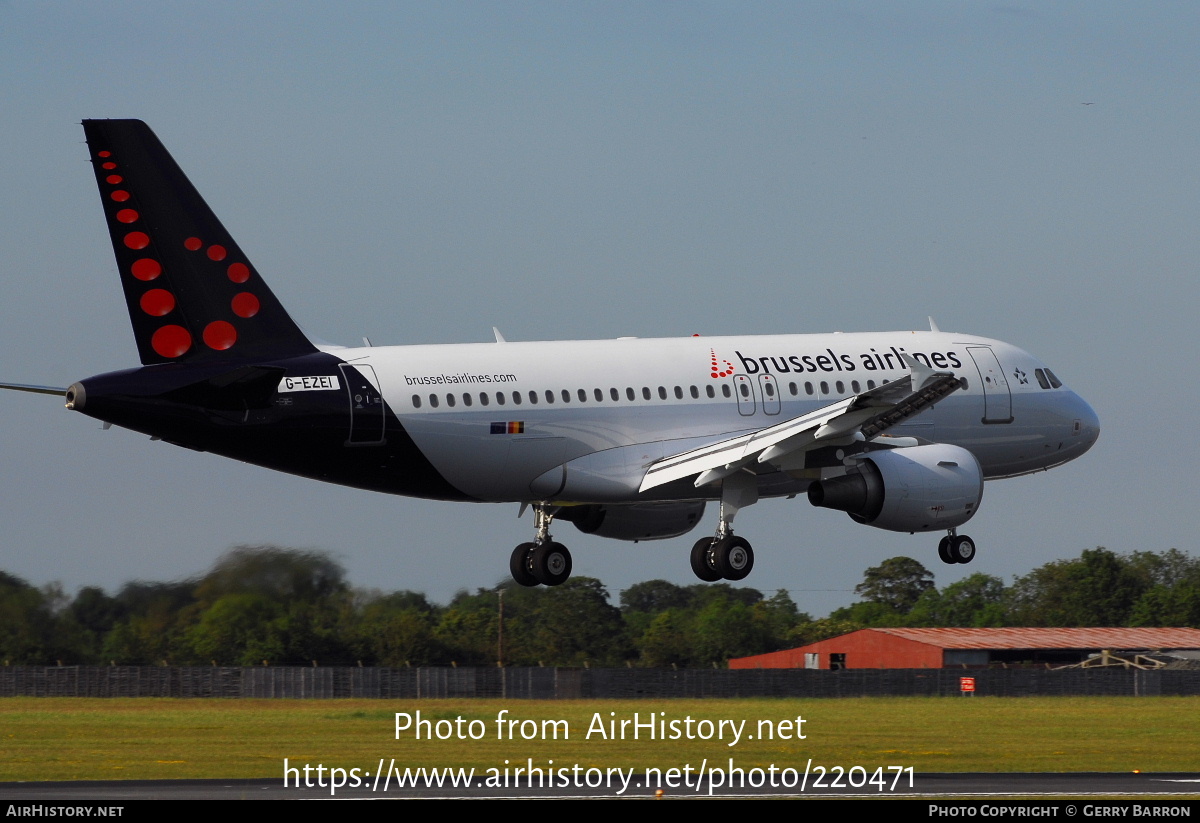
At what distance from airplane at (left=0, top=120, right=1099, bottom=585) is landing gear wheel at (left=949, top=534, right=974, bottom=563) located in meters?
0.05

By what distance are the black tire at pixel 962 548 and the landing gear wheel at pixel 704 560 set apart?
6406 millimetres

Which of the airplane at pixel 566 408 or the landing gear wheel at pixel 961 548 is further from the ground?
the airplane at pixel 566 408

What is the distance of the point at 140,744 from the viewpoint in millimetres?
53875

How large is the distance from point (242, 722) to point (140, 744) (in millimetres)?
8764

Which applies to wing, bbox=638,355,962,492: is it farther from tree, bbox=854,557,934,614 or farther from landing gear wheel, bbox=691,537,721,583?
tree, bbox=854,557,934,614

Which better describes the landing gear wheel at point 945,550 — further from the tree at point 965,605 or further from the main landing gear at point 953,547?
the tree at point 965,605

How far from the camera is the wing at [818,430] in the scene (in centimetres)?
4588

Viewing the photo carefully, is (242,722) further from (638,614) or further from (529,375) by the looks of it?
(638,614)

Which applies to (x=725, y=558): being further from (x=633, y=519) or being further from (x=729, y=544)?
(x=633, y=519)

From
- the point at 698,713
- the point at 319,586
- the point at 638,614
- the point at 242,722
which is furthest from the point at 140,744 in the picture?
the point at 638,614

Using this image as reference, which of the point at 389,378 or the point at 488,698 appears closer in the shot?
the point at 389,378

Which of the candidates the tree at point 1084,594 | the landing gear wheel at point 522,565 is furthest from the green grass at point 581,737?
the tree at point 1084,594

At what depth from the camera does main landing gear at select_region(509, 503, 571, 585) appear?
5269 centimetres

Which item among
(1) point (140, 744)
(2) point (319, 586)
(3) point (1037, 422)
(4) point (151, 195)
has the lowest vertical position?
(1) point (140, 744)
